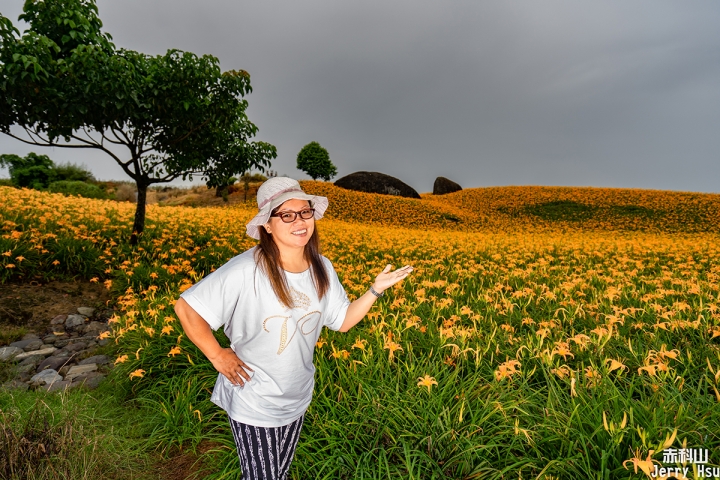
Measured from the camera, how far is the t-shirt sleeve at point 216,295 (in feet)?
6.50

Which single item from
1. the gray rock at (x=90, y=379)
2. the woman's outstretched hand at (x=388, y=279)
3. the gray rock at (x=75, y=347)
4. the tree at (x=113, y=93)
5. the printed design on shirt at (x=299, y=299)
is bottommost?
the gray rock at (x=90, y=379)

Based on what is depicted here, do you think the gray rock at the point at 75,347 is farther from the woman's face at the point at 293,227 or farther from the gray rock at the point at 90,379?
the woman's face at the point at 293,227

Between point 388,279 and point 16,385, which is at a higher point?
point 388,279

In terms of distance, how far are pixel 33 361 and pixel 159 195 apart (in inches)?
1242

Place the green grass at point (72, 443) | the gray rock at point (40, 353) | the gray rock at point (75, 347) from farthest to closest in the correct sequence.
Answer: the gray rock at point (75, 347) < the gray rock at point (40, 353) < the green grass at point (72, 443)

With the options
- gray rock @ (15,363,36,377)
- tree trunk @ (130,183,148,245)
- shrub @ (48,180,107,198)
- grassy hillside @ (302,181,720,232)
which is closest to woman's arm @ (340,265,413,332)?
gray rock @ (15,363,36,377)

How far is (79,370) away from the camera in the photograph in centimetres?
486

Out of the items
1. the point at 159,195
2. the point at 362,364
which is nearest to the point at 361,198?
the point at 159,195

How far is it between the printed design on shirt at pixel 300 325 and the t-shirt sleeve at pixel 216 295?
21 cm

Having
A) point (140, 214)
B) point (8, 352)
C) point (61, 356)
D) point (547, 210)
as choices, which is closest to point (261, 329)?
point (61, 356)

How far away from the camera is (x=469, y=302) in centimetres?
521

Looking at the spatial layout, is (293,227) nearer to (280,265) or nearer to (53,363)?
(280,265)

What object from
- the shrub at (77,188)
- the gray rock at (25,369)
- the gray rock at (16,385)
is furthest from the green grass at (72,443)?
the shrub at (77,188)

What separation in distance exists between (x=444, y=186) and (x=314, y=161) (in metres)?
13.9
